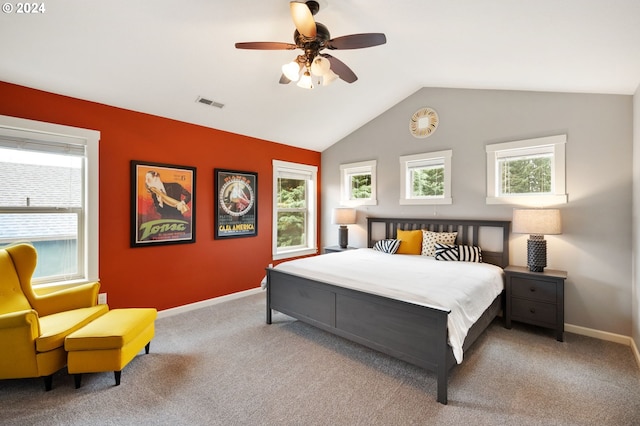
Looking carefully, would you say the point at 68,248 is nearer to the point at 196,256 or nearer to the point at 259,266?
the point at 196,256

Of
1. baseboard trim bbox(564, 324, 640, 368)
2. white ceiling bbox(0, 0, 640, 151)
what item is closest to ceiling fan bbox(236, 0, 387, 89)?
white ceiling bbox(0, 0, 640, 151)

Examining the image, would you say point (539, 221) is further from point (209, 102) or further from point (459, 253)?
point (209, 102)

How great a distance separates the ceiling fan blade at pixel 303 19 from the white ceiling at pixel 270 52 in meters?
0.60

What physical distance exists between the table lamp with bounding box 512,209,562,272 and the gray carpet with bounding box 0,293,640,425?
0.82 meters

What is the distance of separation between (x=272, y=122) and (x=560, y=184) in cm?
378

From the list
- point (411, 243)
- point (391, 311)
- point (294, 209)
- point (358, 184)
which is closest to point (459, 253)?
point (411, 243)

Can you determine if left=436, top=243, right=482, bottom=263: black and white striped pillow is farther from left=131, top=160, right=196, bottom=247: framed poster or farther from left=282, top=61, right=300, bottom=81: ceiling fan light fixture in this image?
left=131, top=160, right=196, bottom=247: framed poster

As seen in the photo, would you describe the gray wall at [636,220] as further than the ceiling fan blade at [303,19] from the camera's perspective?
Yes

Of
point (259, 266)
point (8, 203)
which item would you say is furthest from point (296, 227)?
point (8, 203)

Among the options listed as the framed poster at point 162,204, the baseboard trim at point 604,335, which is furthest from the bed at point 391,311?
the framed poster at point 162,204

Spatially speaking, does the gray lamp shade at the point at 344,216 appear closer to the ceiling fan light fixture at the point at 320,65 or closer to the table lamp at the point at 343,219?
the table lamp at the point at 343,219

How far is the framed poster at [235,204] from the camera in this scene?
4086mm

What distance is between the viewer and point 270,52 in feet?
9.59

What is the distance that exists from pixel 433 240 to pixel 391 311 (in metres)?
2.01
